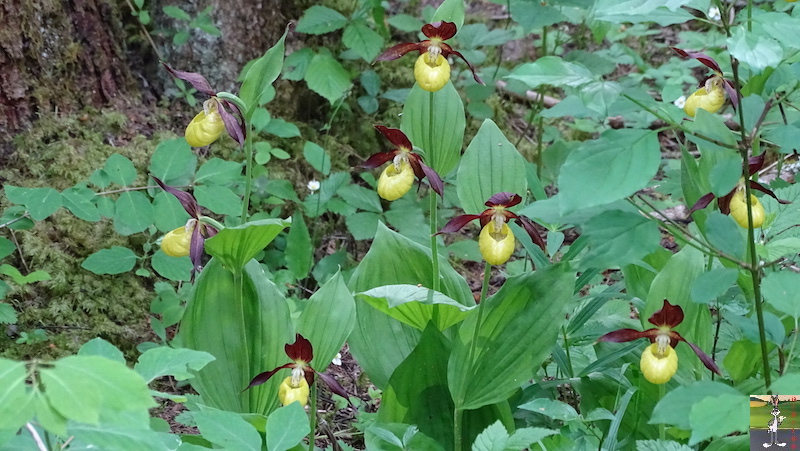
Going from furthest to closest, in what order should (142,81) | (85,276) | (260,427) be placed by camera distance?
(142,81), (85,276), (260,427)

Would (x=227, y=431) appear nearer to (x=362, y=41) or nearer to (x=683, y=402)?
(x=683, y=402)

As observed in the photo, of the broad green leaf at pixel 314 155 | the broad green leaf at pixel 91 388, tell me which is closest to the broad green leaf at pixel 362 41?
the broad green leaf at pixel 314 155

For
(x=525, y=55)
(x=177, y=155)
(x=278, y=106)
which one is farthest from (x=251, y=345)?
(x=525, y=55)

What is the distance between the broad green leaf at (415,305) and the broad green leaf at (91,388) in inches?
28.4

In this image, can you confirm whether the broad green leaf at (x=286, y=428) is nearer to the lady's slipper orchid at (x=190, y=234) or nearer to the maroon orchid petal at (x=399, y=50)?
the lady's slipper orchid at (x=190, y=234)

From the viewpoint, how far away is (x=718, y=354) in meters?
1.72

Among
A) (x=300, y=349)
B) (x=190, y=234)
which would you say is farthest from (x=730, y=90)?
(x=190, y=234)

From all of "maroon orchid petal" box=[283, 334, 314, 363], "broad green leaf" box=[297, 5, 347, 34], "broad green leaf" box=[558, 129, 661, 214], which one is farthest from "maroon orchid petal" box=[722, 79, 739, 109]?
"broad green leaf" box=[297, 5, 347, 34]

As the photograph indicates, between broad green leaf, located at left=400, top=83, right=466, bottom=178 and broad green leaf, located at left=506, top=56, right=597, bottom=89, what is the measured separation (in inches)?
23.7

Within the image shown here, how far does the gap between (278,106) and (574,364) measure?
1617mm

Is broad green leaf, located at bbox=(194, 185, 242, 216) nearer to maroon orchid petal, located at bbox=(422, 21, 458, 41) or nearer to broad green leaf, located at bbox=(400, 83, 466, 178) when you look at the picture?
broad green leaf, located at bbox=(400, 83, 466, 178)

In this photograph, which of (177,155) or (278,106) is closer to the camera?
(177,155)

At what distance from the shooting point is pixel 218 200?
5.67 ft

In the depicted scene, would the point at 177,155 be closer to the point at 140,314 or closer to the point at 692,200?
the point at 140,314
